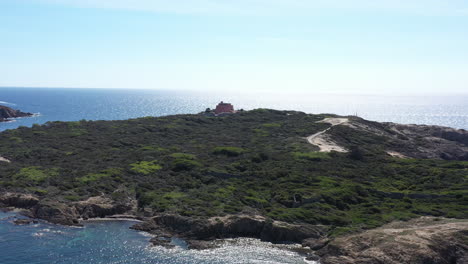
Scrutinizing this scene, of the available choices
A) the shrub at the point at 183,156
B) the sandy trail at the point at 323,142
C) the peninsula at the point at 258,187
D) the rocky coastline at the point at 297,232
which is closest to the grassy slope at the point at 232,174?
the shrub at the point at 183,156

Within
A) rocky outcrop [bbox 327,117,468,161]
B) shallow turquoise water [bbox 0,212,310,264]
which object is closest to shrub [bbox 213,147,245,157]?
rocky outcrop [bbox 327,117,468,161]

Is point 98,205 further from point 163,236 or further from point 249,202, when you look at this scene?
point 249,202

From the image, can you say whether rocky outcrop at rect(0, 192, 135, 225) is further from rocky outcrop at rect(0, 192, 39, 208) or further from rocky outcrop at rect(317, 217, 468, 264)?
rocky outcrop at rect(317, 217, 468, 264)

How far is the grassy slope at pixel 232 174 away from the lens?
43.4 meters

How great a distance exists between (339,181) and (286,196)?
33.0 ft

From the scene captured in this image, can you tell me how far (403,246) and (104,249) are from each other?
24681mm

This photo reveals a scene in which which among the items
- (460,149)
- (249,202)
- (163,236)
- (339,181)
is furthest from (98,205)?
(460,149)

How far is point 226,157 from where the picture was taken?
6406 centimetres

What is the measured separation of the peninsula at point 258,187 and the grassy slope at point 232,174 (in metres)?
0.17

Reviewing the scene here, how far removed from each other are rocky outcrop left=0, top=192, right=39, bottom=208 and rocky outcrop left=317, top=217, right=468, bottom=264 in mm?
30724

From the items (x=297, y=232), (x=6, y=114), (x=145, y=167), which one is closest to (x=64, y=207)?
(x=145, y=167)

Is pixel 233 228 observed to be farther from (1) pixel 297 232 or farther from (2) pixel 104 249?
(2) pixel 104 249

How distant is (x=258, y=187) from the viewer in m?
50.3

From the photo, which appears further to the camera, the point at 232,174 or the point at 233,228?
the point at 232,174
